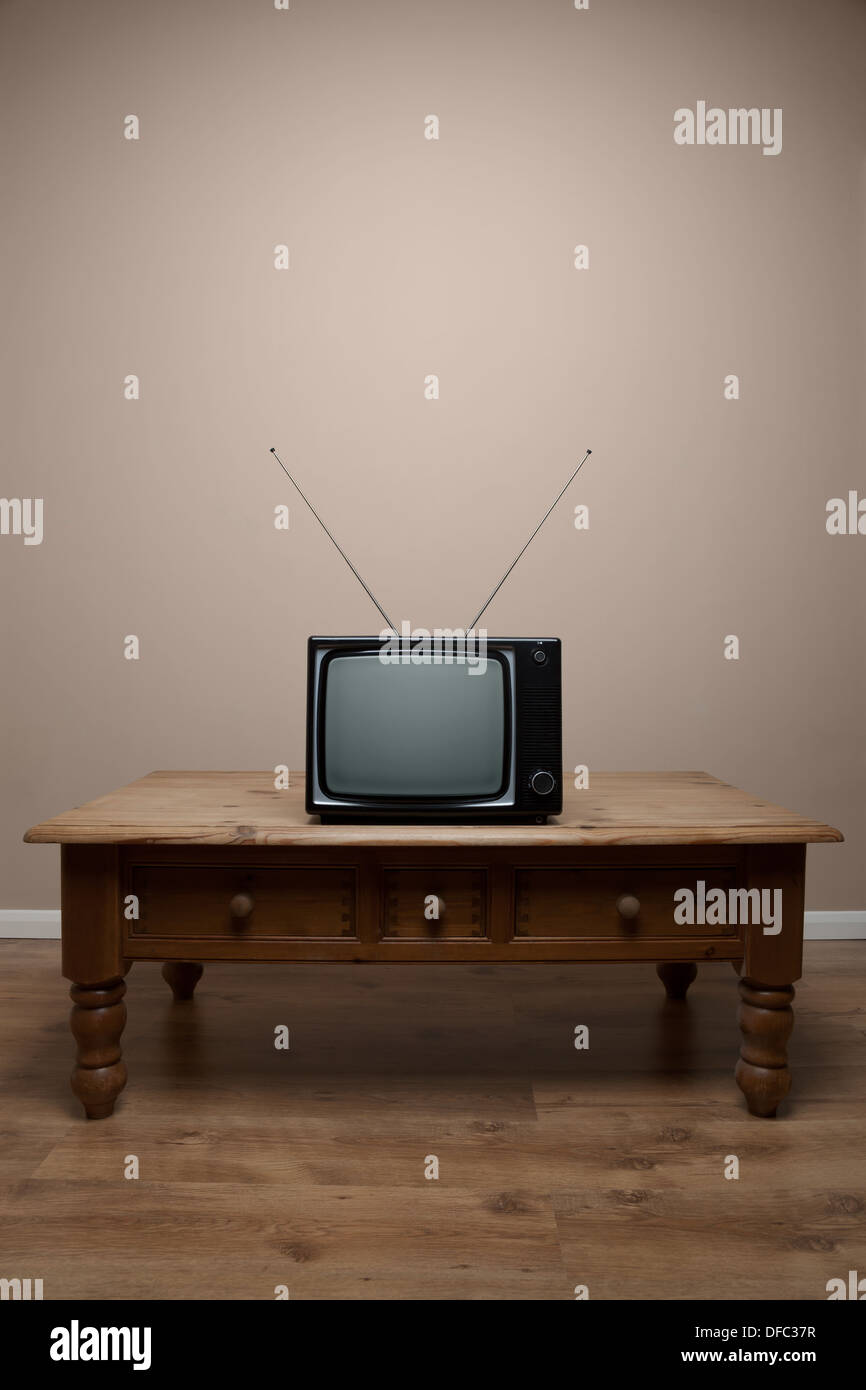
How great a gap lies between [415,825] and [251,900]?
294 mm

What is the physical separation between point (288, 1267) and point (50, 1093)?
68 centimetres

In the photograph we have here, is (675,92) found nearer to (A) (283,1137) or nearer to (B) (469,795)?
(B) (469,795)

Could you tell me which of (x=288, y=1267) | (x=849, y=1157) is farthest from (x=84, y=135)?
(x=849, y=1157)

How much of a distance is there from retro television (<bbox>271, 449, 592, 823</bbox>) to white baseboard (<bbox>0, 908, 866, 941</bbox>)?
141cm

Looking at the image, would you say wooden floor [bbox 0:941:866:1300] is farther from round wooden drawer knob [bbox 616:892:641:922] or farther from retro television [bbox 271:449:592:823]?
retro television [bbox 271:449:592:823]

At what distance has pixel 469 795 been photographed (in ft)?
5.41

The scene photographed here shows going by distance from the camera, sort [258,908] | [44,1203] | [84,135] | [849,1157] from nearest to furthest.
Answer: [44,1203]
[849,1157]
[258,908]
[84,135]

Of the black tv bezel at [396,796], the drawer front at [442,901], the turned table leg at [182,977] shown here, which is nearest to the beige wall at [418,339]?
the turned table leg at [182,977]

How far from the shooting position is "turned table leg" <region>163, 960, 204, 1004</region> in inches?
84.3

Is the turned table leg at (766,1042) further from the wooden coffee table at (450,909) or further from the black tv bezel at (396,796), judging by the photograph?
the black tv bezel at (396,796)

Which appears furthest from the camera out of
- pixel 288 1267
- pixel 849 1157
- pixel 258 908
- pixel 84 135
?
pixel 84 135

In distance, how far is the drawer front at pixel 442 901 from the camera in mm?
1625

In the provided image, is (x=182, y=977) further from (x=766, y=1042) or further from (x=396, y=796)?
(x=766, y=1042)

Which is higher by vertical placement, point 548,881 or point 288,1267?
point 548,881
